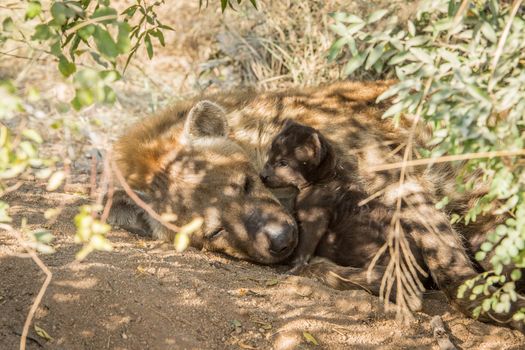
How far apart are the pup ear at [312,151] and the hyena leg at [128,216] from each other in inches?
38.4

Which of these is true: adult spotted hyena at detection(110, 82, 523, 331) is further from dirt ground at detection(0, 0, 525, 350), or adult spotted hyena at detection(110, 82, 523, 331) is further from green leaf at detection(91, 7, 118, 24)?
green leaf at detection(91, 7, 118, 24)

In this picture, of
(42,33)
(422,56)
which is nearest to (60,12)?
(42,33)

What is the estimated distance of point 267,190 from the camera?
12.0 ft

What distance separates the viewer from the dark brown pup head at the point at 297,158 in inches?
138

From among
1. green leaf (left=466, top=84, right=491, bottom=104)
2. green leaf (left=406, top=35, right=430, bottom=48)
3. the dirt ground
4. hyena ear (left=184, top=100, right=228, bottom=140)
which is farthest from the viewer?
hyena ear (left=184, top=100, right=228, bottom=140)

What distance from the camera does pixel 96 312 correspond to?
2504mm

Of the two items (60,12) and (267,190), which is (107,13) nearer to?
(60,12)

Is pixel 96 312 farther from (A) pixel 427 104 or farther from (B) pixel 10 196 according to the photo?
(B) pixel 10 196

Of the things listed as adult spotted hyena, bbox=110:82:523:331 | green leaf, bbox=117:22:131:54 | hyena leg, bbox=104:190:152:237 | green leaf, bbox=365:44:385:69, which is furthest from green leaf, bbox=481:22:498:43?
hyena leg, bbox=104:190:152:237

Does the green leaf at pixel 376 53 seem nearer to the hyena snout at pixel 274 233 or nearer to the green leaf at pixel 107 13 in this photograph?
the green leaf at pixel 107 13

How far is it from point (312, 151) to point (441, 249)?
0.84 m

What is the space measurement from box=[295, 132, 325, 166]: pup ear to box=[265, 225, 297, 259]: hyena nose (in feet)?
1.23

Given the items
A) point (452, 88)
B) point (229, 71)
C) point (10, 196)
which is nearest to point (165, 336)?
point (452, 88)

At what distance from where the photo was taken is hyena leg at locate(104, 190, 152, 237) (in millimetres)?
3738
